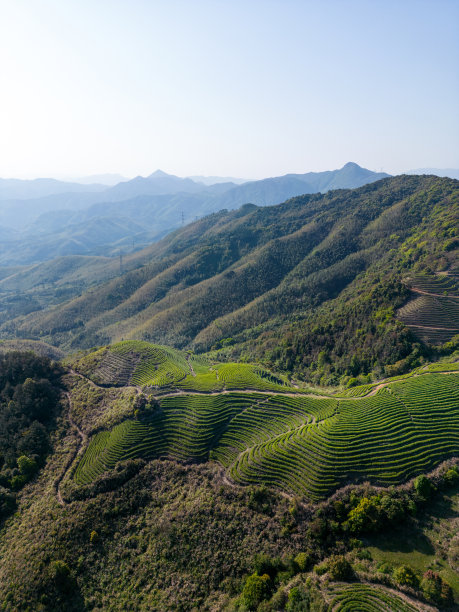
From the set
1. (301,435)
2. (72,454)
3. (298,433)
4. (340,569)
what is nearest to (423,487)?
(340,569)

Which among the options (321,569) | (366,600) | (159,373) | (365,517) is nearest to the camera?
(366,600)

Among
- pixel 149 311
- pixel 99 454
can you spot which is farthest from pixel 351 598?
pixel 149 311

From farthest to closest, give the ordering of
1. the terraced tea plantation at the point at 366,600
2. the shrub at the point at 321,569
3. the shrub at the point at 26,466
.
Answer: the shrub at the point at 26,466, the shrub at the point at 321,569, the terraced tea plantation at the point at 366,600

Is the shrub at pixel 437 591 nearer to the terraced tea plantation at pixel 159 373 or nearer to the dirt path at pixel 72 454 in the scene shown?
the terraced tea plantation at pixel 159 373

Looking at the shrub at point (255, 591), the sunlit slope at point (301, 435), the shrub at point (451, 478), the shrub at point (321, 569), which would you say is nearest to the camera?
the shrub at point (255, 591)

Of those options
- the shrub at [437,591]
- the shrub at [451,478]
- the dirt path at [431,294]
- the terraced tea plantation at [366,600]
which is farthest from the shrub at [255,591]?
the dirt path at [431,294]

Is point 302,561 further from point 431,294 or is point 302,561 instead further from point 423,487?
point 431,294
